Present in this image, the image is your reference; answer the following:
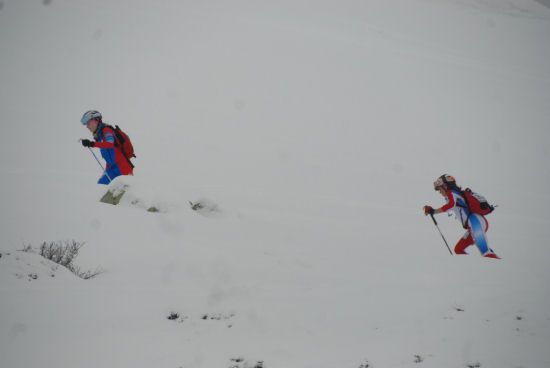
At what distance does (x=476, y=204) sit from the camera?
6613mm

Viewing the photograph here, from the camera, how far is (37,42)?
112 ft

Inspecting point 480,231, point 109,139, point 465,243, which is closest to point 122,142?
point 109,139

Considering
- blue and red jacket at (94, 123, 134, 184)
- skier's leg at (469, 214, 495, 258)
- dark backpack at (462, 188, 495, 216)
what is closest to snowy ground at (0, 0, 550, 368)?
skier's leg at (469, 214, 495, 258)

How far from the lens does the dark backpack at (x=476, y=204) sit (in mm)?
→ 6531

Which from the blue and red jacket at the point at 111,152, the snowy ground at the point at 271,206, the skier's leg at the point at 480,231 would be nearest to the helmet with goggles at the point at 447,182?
the skier's leg at the point at 480,231

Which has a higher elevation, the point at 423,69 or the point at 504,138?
the point at 423,69

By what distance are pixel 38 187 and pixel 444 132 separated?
23053mm

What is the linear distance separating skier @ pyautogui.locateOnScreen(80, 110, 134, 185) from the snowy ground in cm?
64

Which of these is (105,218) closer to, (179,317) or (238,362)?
(179,317)

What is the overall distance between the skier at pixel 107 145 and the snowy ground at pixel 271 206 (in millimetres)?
642

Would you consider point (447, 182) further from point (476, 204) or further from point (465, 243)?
point (465, 243)

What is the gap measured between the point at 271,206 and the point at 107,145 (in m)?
4.81

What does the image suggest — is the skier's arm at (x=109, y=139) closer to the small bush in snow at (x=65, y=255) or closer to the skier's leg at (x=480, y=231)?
the small bush in snow at (x=65, y=255)

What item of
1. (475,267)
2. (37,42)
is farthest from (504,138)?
(37,42)
